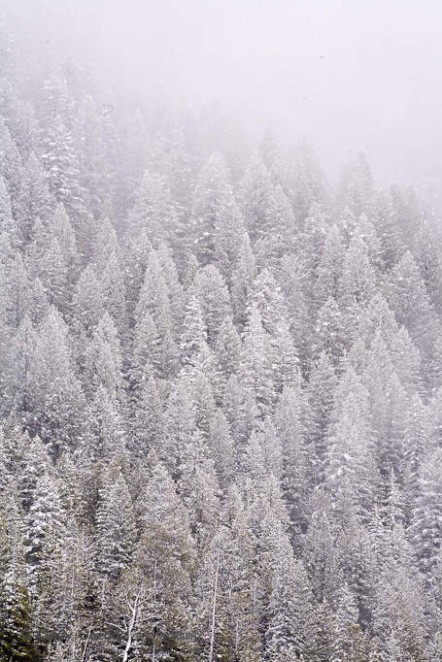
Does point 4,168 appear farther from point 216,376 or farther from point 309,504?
point 309,504

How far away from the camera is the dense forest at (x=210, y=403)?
139 ft

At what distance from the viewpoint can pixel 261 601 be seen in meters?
46.5

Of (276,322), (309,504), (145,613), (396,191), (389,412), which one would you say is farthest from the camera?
(396,191)

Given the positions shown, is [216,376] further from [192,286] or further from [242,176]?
[242,176]

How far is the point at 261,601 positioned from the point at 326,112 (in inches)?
5838

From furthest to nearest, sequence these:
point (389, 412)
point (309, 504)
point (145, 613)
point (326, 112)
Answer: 1. point (326, 112)
2. point (389, 412)
3. point (309, 504)
4. point (145, 613)

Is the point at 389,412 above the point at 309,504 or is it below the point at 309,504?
above

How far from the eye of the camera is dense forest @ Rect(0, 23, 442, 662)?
139 feet

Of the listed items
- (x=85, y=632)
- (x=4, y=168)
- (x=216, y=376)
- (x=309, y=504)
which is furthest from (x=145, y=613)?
(x=4, y=168)

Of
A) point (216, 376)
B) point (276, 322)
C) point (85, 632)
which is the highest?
point (276, 322)

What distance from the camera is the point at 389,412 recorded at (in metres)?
68.5

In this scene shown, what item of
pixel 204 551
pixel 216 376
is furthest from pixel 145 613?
pixel 216 376

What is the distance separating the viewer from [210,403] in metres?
65.2

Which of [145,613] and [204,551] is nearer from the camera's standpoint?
[145,613]
